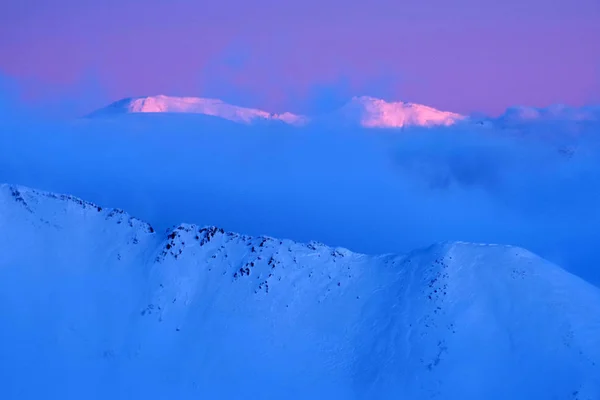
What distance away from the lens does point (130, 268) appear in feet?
147

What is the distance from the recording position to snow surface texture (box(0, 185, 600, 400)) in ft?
125

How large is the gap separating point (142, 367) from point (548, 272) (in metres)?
26.1

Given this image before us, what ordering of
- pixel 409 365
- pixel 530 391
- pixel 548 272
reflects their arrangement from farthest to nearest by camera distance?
pixel 548 272 → pixel 409 365 → pixel 530 391

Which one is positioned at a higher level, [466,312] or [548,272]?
[548,272]

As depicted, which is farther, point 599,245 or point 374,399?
point 599,245

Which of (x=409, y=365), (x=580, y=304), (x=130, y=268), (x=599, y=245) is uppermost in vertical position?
(x=599, y=245)

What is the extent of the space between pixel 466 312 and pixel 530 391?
21.0 feet

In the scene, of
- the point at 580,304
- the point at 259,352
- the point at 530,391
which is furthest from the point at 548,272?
the point at 259,352

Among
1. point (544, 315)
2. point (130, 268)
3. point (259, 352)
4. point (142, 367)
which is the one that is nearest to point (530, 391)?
point (544, 315)

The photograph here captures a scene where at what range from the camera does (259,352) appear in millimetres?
40469

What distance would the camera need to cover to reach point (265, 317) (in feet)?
139

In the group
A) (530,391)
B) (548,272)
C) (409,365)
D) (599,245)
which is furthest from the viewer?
(599,245)

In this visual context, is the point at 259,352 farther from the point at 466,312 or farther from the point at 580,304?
the point at 580,304

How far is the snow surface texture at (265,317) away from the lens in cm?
3803
